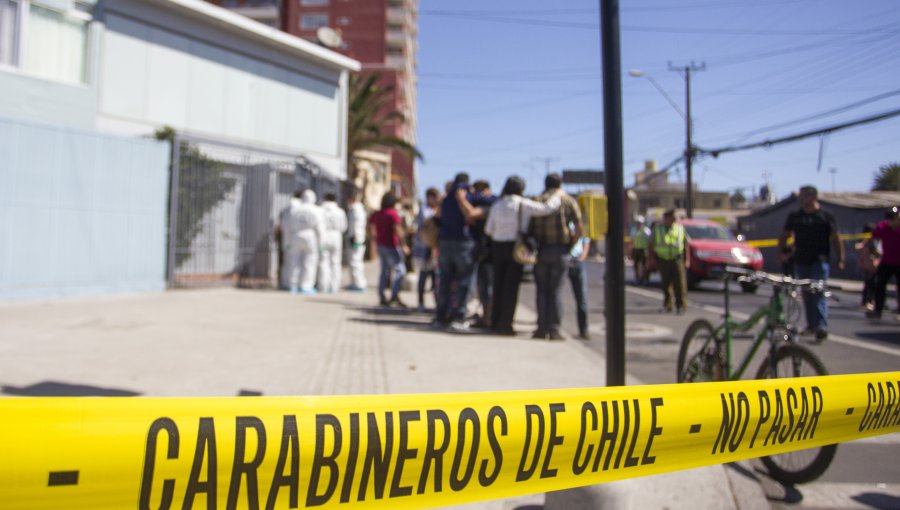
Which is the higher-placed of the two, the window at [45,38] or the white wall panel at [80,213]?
the window at [45,38]

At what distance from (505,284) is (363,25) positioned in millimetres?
53113

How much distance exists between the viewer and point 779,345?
3.62m

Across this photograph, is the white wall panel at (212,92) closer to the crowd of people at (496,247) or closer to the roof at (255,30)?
the roof at (255,30)

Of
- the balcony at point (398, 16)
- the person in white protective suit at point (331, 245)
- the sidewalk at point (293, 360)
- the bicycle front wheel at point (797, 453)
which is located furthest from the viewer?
the balcony at point (398, 16)

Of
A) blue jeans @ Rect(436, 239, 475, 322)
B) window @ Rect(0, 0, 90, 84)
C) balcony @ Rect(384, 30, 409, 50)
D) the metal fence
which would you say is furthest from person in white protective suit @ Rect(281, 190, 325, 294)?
balcony @ Rect(384, 30, 409, 50)

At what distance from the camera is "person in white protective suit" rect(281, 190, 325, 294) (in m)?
11.0

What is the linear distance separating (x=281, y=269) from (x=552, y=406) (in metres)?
11.2

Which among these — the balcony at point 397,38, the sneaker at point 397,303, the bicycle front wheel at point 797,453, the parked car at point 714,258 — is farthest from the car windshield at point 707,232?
the balcony at point 397,38

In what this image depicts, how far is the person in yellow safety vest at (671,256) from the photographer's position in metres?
10.0

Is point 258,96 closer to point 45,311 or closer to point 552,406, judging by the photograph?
point 45,311

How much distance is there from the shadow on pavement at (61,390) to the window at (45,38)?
8.84m

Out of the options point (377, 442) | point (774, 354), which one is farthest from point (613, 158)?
point (377, 442)

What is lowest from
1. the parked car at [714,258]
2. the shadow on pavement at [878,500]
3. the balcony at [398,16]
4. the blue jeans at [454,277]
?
the shadow on pavement at [878,500]

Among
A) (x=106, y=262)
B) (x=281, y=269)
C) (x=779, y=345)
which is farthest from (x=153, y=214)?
(x=779, y=345)
